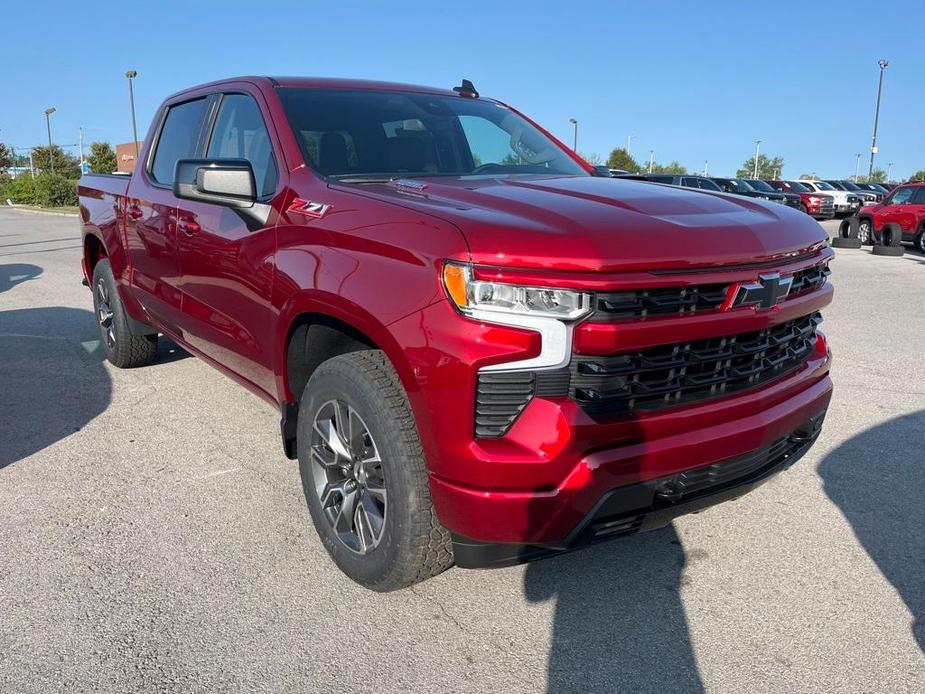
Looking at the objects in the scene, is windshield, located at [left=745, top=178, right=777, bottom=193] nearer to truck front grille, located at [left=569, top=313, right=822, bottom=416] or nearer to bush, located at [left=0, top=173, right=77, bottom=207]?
truck front grille, located at [left=569, top=313, right=822, bottom=416]

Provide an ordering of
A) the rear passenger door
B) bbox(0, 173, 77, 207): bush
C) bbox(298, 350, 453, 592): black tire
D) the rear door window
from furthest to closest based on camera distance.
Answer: bbox(0, 173, 77, 207): bush < the rear door window < the rear passenger door < bbox(298, 350, 453, 592): black tire

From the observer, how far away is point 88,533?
3.31 metres

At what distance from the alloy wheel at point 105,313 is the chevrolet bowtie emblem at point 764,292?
4656 millimetres

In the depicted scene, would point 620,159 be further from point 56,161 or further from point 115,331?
point 115,331

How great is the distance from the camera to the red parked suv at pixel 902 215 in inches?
639

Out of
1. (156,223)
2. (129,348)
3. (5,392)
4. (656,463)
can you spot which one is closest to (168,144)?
(156,223)

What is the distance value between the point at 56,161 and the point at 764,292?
58688 millimetres

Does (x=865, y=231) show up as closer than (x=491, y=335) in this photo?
No

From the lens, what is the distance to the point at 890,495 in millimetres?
3689

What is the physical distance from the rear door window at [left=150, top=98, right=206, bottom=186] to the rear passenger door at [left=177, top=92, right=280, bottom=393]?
0.83ft

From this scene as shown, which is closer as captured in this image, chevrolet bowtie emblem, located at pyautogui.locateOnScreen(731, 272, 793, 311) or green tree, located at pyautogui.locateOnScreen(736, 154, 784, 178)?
chevrolet bowtie emblem, located at pyautogui.locateOnScreen(731, 272, 793, 311)

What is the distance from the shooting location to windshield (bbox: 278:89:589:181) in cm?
337

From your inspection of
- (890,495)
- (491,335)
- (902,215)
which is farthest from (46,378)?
Result: (902,215)

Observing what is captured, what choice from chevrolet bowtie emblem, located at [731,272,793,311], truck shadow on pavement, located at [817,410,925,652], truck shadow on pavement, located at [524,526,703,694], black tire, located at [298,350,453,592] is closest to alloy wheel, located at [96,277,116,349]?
black tire, located at [298,350,453,592]
